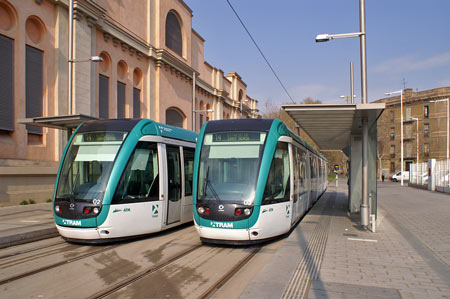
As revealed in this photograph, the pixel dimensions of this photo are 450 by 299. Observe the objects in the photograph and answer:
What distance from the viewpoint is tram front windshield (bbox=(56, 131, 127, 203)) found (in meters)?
8.08

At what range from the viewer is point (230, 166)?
8.13 m

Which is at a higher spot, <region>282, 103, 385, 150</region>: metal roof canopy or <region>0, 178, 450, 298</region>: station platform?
<region>282, 103, 385, 150</region>: metal roof canopy

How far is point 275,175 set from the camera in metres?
8.28

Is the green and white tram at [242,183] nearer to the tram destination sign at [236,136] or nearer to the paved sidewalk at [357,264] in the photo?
the tram destination sign at [236,136]

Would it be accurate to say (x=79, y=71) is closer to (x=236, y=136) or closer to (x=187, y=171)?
(x=187, y=171)

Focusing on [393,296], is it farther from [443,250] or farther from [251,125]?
[251,125]

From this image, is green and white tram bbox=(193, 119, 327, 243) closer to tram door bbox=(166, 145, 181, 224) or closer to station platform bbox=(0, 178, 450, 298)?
station platform bbox=(0, 178, 450, 298)

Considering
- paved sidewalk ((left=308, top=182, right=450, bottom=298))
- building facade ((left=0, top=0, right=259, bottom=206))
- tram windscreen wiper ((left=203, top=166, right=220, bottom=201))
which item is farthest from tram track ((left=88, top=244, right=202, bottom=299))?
building facade ((left=0, top=0, right=259, bottom=206))

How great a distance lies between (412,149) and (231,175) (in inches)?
2683

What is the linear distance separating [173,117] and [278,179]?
74.4 feet

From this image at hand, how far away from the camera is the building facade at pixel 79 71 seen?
15.1 m

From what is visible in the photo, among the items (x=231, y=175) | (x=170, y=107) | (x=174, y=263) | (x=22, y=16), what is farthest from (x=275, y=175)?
(x=170, y=107)

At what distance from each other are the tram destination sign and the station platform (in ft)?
7.66

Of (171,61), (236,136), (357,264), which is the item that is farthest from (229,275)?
(171,61)
